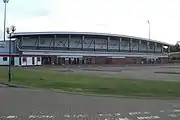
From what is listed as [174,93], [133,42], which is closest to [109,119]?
[174,93]

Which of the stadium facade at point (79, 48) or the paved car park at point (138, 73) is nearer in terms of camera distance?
the paved car park at point (138, 73)

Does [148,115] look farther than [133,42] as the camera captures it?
No

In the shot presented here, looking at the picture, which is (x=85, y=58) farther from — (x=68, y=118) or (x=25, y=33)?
(x=68, y=118)

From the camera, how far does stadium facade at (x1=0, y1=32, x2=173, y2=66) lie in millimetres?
99375

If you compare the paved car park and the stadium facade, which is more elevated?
the stadium facade

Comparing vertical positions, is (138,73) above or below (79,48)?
below

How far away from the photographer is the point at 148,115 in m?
10.8

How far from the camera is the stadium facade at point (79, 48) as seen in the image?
99375mm

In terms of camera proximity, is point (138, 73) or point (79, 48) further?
point (79, 48)

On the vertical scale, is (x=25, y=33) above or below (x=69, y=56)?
above

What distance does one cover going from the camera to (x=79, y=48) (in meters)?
113

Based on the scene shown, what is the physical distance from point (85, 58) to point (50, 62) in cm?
1349

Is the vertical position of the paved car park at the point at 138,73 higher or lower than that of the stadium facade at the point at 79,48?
lower

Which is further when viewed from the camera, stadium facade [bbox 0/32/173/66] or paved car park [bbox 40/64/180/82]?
stadium facade [bbox 0/32/173/66]
